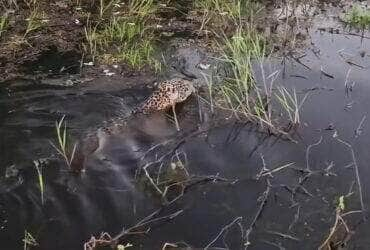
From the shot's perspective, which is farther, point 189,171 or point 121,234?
point 189,171

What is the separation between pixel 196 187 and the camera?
4.20m

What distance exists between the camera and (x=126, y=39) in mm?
6613

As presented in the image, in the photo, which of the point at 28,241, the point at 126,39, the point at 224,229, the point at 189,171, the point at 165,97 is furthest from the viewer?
the point at 126,39

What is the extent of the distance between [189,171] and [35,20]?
3.67 metres

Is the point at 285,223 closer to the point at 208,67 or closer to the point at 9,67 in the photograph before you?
the point at 208,67

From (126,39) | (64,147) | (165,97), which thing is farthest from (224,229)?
(126,39)

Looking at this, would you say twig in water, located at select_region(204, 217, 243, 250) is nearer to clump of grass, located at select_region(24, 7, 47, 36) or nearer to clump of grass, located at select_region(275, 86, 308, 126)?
clump of grass, located at select_region(275, 86, 308, 126)

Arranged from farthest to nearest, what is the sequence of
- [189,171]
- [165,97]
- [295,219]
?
1. [165,97]
2. [189,171]
3. [295,219]

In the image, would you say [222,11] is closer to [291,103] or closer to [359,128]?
[291,103]

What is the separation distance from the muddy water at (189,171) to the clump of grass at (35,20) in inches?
52.6

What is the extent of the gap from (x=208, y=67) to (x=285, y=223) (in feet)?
8.97

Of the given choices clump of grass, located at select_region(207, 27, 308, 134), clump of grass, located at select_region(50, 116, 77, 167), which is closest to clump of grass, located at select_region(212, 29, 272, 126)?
clump of grass, located at select_region(207, 27, 308, 134)

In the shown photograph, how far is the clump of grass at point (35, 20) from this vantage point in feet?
21.6

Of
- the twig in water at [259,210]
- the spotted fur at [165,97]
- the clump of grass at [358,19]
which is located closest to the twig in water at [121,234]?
the twig in water at [259,210]
